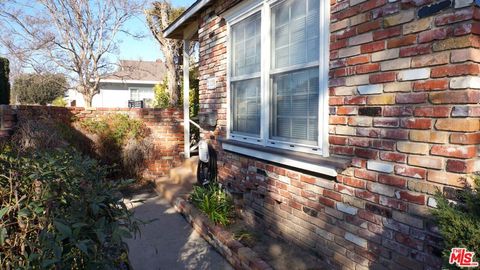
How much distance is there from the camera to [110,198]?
197cm

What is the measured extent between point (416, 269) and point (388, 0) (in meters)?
1.92

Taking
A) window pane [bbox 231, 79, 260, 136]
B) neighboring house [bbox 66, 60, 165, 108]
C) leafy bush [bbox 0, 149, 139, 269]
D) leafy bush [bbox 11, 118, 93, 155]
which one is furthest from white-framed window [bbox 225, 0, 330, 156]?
neighboring house [bbox 66, 60, 165, 108]

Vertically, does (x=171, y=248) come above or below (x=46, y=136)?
below

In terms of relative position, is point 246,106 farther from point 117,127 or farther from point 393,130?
point 117,127

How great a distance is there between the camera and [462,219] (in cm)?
182

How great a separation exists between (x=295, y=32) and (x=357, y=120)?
1270mm

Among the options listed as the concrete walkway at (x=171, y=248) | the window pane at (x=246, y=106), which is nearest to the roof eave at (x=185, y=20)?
the window pane at (x=246, y=106)

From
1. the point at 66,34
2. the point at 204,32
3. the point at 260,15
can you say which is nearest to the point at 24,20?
the point at 66,34

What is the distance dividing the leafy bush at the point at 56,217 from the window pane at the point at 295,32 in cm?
219

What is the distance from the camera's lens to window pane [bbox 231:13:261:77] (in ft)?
13.8

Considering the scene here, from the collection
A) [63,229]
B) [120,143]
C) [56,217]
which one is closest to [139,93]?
[120,143]

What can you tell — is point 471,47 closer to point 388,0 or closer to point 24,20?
point 388,0

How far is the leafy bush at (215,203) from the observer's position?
14.2ft

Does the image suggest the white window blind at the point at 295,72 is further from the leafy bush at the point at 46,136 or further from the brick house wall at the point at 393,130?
the leafy bush at the point at 46,136
